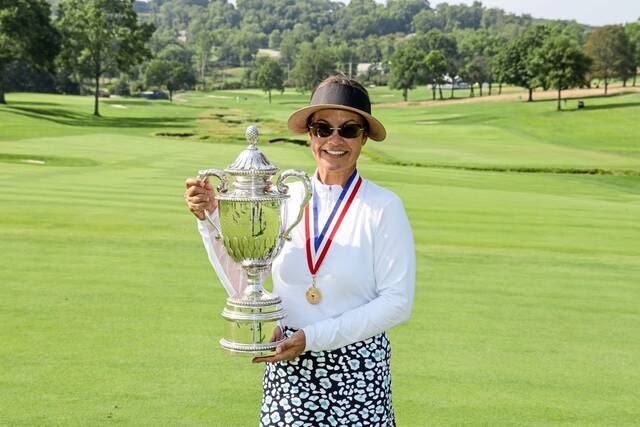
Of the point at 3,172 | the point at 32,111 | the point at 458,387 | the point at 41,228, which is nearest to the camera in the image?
the point at 458,387

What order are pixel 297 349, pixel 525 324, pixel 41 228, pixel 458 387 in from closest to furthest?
pixel 297 349
pixel 458 387
pixel 525 324
pixel 41 228

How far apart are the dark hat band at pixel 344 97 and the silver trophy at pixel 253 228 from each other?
14.3 inches

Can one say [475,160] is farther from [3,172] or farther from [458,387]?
[458,387]

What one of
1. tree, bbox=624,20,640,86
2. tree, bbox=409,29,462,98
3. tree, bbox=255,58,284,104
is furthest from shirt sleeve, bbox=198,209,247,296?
tree, bbox=409,29,462,98

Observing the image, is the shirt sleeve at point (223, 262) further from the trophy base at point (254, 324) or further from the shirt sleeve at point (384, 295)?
the shirt sleeve at point (384, 295)

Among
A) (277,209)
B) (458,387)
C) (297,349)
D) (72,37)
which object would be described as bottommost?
(458,387)

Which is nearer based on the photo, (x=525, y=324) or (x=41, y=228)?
(x=525, y=324)

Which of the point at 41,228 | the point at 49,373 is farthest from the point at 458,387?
the point at 41,228

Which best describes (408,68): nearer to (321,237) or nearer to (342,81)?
(342,81)

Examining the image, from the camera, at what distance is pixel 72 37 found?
67.4m

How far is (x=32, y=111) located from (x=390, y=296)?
6425cm

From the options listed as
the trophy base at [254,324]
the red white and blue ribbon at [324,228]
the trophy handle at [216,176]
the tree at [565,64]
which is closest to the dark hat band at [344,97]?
the red white and blue ribbon at [324,228]

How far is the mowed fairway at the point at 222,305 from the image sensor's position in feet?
20.3

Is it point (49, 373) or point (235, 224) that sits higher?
point (235, 224)
